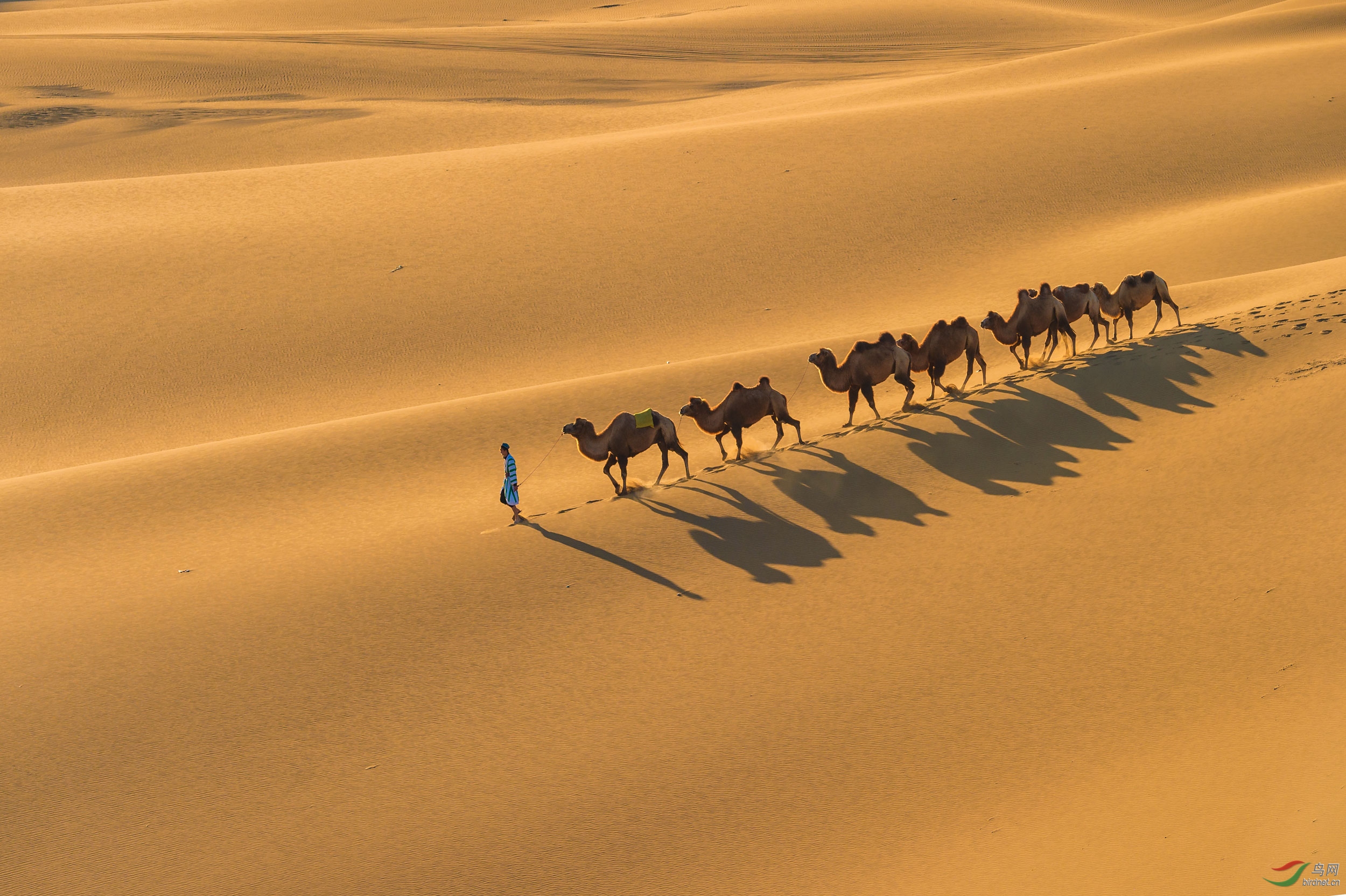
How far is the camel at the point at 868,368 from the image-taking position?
13078 millimetres

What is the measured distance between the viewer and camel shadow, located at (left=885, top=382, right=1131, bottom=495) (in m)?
11.8

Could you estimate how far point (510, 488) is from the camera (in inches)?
455

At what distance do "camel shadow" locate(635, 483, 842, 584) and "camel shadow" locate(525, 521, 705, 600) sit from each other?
24.7 inches

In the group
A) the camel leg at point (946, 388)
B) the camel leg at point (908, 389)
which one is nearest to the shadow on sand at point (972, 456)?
the camel leg at point (908, 389)

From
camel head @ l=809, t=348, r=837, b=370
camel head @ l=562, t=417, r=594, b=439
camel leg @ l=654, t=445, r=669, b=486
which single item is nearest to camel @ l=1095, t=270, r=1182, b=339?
camel head @ l=809, t=348, r=837, b=370

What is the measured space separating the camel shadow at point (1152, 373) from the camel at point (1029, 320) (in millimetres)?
605

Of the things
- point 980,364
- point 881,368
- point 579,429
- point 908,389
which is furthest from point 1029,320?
point 579,429

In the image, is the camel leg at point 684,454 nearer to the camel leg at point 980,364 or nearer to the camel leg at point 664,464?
the camel leg at point 664,464

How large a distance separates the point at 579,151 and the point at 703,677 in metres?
19.2

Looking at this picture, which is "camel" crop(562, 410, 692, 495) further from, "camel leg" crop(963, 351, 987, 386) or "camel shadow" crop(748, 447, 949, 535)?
"camel leg" crop(963, 351, 987, 386)

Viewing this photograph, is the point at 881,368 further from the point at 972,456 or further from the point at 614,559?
the point at 614,559

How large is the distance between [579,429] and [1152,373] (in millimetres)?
6858

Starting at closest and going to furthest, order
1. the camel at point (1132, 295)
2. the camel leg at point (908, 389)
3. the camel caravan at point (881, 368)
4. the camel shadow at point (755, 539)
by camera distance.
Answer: the camel shadow at point (755, 539), the camel caravan at point (881, 368), the camel leg at point (908, 389), the camel at point (1132, 295)

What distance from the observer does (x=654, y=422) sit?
39.7ft
